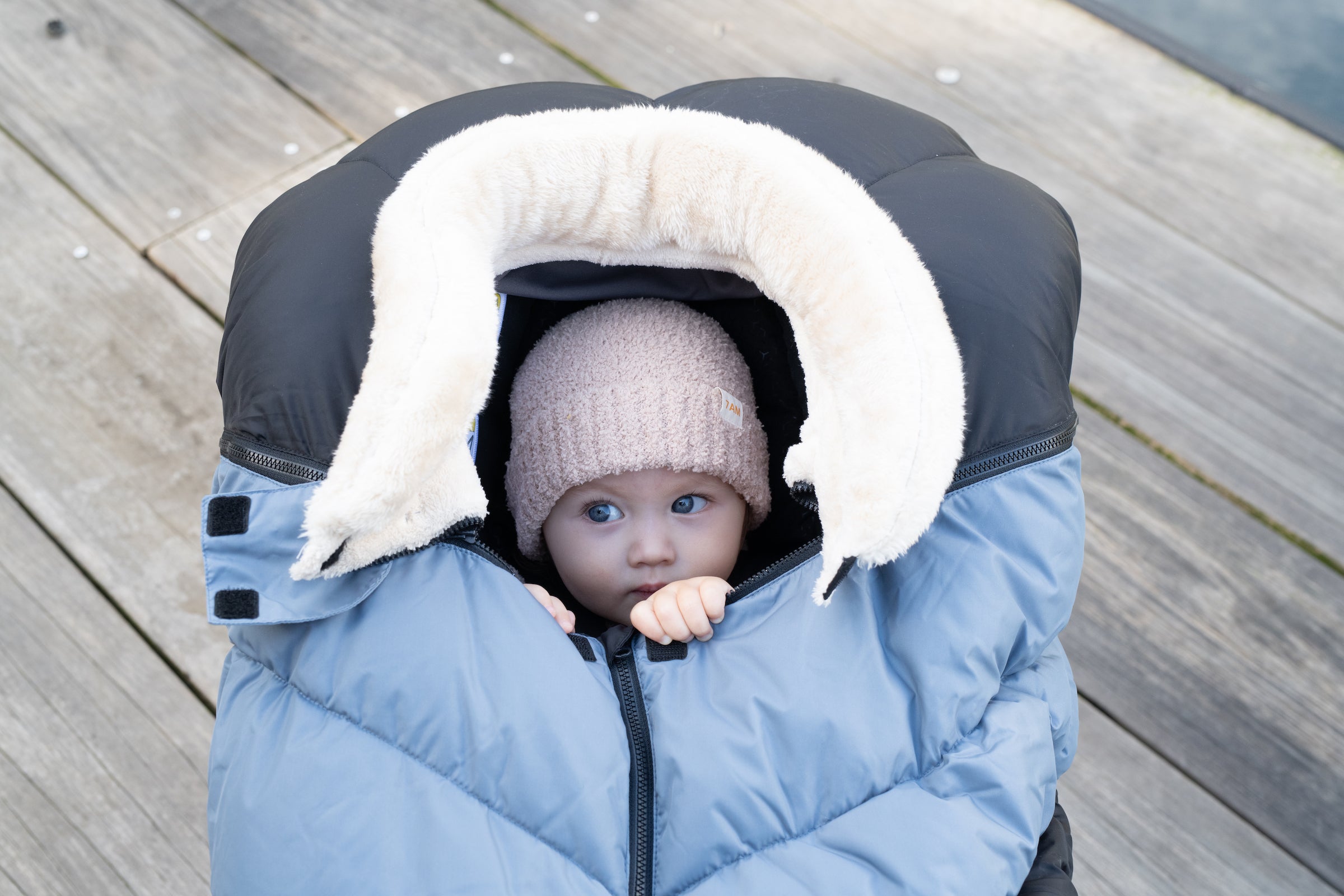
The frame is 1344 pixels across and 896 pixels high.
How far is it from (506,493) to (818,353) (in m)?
0.35

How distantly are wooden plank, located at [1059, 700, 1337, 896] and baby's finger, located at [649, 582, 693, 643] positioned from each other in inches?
21.4

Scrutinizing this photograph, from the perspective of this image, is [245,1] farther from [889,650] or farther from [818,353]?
[889,650]

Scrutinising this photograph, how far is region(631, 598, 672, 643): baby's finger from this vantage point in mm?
739

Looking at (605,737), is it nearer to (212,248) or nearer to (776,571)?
(776,571)

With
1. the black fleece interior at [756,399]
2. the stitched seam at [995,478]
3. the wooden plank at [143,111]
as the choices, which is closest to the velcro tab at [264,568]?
the black fleece interior at [756,399]

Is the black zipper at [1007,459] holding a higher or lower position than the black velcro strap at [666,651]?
higher

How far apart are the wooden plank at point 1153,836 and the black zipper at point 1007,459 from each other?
1.51ft

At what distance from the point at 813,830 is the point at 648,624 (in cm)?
19

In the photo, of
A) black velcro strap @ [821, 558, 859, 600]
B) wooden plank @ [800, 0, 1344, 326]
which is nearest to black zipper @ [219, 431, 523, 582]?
black velcro strap @ [821, 558, 859, 600]

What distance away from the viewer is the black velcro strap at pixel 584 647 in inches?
29.0

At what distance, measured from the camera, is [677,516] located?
86 cm

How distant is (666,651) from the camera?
2.40ft

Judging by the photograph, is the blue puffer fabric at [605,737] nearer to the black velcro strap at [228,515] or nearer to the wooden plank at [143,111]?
the black velcro strap at [228,515]

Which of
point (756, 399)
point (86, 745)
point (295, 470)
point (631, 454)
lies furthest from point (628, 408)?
point (86, 745)
